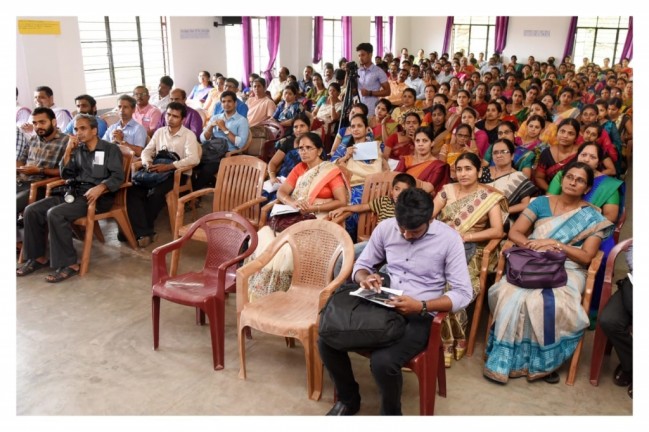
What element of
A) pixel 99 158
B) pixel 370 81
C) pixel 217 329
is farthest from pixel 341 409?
pixel 370 81

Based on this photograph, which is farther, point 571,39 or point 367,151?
point 571,39

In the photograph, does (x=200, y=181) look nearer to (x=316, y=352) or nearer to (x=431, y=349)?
(x=316, y=352)

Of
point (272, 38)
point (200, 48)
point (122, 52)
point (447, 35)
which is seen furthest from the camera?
point (447, 35)

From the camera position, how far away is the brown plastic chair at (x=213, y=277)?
8.73ft

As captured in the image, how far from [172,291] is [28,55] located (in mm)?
5120

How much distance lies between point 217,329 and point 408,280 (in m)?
0.93

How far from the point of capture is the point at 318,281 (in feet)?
9.10

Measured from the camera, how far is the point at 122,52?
8438 millimetres

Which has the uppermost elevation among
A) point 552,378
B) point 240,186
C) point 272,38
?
point 272,38

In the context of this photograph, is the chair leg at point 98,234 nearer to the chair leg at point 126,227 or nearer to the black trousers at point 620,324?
the chair leg at point 126,227

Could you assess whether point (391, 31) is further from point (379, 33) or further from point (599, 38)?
point (599, 38)

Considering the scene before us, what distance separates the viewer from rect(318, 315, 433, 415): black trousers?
82.3 inches

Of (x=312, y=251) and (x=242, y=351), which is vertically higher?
(x=312, y=251)

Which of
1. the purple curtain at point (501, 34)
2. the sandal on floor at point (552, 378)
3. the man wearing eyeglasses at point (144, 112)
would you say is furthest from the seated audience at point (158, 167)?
the purple curtain at point (501, 34)
